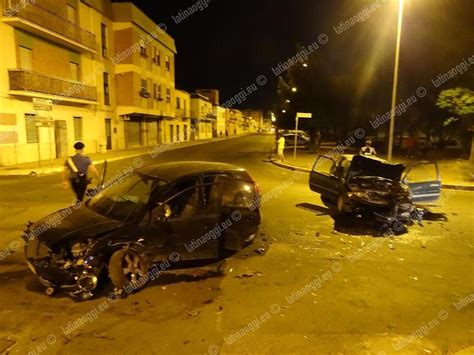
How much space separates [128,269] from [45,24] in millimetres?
21476

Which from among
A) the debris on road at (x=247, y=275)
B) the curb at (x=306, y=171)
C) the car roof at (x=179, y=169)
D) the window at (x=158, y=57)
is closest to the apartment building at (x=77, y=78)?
the window at (x=158, y=57)

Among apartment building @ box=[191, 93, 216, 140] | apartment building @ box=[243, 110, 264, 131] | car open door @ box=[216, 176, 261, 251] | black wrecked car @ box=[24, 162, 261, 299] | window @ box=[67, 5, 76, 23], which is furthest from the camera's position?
apartment building @ box=[243, 110, 264, 131]

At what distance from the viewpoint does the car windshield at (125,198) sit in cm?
539

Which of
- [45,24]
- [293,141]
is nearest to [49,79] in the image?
[45,24]

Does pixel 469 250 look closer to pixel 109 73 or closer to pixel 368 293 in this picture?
pixel 368 293

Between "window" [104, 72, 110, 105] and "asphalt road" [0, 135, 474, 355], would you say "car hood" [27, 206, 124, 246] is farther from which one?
"window" [104, 72, 110, 105]

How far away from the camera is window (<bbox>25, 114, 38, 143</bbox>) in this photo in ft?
71.3

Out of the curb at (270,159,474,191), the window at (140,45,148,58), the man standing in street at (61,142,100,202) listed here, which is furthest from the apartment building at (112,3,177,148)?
the man standing in street at (61,142,100,202)

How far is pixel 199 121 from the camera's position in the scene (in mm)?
64938

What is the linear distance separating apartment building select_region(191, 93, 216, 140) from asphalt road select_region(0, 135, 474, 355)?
52898 mm

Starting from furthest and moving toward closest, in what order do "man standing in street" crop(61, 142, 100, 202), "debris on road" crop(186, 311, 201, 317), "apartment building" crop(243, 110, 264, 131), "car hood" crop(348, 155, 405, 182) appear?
"apartment building" crop(243, 110, 264, 131) → "car hood" crop(348, 155, 405, 182) → "man standing in street" crop(61, 142, 100, 202) → "debris on road" crop(186, 311, 201, 317)

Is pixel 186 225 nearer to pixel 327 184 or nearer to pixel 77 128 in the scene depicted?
pixel 327 184

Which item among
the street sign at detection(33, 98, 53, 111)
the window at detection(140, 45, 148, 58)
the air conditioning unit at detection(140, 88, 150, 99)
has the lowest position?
the street sign at detection(33, 98, 53, 111)

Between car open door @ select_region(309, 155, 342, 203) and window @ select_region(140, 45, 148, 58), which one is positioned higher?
window @ select_region(140, 45, 148, 58)
